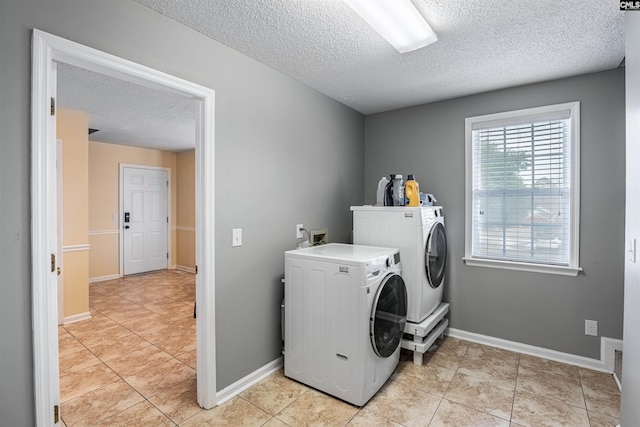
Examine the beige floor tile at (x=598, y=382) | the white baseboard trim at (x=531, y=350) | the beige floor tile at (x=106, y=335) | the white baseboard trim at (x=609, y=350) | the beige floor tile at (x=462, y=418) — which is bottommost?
the beige floor tile at (x=106, y=335)

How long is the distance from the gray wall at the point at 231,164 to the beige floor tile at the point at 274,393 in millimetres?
136

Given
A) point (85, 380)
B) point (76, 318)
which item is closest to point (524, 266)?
point (85, 380)

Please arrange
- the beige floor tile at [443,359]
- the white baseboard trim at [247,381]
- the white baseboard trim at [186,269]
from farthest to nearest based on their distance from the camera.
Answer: the white baseboard trim at [186,269]
the beige floor tile at [443,359]
the white baseboard trim at [247,381]

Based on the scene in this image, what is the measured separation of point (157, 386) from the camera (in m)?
2.25

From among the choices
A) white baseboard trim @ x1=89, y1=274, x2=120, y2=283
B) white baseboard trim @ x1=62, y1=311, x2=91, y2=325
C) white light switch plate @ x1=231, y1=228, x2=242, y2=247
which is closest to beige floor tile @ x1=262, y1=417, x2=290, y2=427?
white light switch plate @ x1=231, y1=228, x2=242, y2=247

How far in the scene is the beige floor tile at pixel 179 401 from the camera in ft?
6.32

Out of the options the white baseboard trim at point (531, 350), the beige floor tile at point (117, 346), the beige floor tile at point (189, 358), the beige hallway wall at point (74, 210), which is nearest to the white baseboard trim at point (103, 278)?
the beige hallway wall at point (74, 210)

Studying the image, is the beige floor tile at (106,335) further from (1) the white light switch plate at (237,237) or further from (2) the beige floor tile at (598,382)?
(2) the beige floor tile at (598,382)

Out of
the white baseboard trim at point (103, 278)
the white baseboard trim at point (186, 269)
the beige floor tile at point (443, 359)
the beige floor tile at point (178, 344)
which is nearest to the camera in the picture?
the beige floor tile at point (443, 359)

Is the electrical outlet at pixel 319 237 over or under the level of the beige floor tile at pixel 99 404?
over

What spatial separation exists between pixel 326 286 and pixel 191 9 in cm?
181

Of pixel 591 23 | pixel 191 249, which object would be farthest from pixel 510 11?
pixel 191 249

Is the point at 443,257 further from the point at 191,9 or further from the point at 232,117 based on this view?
the point at 191,9

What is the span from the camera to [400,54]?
2182 millimetres
